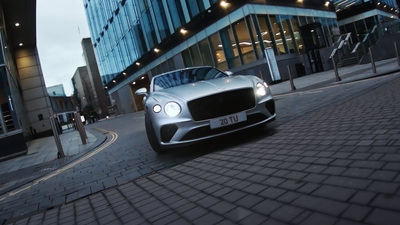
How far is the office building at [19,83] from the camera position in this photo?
11359 millimetres

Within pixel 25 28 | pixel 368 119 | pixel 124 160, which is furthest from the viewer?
pixel 25 28

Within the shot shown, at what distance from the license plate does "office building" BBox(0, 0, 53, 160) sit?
10.3 meters

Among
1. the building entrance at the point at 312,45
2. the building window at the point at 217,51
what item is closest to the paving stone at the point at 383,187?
the building window at the point at 217,51

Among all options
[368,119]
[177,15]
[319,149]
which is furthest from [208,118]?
[177,15]

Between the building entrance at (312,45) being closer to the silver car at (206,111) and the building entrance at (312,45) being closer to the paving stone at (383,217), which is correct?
the silver car at (206,111)

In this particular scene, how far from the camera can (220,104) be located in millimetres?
4230

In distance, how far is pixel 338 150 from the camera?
3041 mm

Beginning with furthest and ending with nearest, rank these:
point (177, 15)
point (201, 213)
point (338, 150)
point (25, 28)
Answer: point (177, 15) < point (25, 28) < point (338, 150) < point (201, 213)

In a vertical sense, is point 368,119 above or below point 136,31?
below

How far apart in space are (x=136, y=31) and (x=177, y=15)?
32.9ft

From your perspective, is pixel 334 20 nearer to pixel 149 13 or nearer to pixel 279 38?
pixel 279 38

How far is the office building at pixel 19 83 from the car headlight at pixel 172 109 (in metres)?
9.78

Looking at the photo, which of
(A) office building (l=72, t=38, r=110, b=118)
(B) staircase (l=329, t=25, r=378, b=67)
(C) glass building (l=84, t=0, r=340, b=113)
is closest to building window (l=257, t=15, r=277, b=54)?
(C) glass building (l=84, t=0, r=340, b=113)

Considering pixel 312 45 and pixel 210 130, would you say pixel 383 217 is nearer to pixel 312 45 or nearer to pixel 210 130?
pixel 210 130
